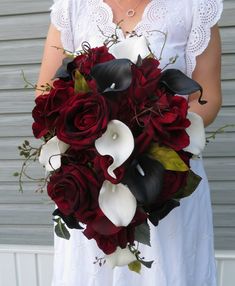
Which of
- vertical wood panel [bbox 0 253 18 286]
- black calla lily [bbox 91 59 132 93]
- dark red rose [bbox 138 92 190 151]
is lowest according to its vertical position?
vertical wood panel [bbox 0 253 18 286]

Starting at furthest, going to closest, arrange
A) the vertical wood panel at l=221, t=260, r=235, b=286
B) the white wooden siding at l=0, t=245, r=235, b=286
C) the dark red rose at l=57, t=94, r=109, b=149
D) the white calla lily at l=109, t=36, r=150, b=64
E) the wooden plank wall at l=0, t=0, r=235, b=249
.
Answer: the white wooden siding at l=0, t=245, r=235, b=286
the vertical wood panel at l=221, t=260, r=235, b=286
the wooden plank wall at l=0, t=0, r=235, b=249
the white calla lily at l=109, t=36, r=150, b=64
the dark red rose at l=57, t=94, r=109, b=149

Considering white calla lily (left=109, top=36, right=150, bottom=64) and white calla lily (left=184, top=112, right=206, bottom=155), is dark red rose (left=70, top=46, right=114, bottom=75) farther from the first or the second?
white calla lily (left=184, top=112, right=206, bottom=155)

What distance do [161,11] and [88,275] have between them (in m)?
0.72

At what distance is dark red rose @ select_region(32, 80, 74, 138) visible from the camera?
0.65 meters

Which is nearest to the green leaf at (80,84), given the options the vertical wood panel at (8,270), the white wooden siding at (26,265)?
the white wooden siding at (26,265)

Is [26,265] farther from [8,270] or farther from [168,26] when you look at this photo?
[168,26]

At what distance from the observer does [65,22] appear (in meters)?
0.96

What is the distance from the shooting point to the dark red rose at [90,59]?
0.68 m

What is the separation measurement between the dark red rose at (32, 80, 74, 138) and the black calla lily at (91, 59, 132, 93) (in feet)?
0.18

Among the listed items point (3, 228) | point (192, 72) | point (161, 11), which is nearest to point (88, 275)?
point (192, 72)

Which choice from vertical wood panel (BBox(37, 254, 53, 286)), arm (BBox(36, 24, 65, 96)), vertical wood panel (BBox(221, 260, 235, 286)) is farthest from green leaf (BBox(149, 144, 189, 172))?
vertical wood panel (BBox(37, 254, 53, 286))

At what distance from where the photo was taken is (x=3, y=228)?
189 cm

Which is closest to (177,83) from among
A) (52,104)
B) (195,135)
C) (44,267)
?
(195,135)

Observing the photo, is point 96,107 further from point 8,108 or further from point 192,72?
point 8,108
